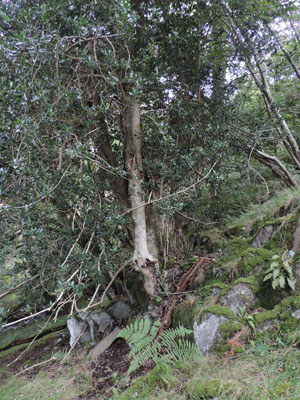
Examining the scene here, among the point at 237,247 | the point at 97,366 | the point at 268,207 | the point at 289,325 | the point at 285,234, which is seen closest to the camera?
the point at 289,325

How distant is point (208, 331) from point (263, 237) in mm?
2002

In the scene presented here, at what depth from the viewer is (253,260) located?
3.64 metres

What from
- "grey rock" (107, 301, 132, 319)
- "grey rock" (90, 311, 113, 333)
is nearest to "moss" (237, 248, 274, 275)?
"grey rock" (107, 301, 132, 319)

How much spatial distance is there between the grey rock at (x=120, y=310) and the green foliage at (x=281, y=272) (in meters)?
A: 3.25

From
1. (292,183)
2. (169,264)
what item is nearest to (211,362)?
(169,264)

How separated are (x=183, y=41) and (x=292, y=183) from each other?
3.76 metres

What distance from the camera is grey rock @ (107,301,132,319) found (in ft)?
17.3

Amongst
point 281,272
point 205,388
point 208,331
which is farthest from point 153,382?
point 281,272

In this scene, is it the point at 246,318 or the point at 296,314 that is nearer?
the point at 296,314

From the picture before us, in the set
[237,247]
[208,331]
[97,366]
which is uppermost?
[237,247]

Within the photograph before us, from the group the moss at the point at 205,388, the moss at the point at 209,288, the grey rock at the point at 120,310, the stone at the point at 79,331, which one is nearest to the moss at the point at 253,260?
the moss at the point at 209,288

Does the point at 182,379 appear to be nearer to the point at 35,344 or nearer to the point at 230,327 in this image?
the point at 230,327

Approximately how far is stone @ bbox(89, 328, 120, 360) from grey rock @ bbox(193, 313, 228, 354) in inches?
89.6

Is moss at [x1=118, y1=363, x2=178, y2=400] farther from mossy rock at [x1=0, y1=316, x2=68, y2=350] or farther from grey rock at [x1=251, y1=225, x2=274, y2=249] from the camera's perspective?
mossy rock at [x1=0, y1=316, x2=68, y2=350]
